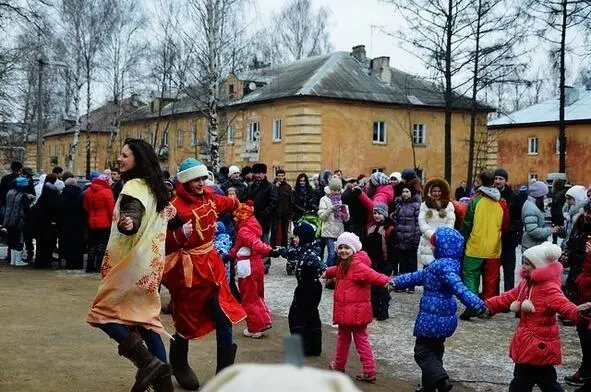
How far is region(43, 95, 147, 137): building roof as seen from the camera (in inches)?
1890

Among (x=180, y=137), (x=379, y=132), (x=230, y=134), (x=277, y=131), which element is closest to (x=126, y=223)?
(x=277, y=131)

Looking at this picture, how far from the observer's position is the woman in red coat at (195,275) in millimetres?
5902

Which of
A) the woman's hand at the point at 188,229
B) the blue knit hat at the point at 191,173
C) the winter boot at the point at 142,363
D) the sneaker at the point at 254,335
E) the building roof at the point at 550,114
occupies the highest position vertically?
the building roof at the point at 550,114

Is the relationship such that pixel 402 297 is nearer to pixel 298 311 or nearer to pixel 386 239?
pixel 386 239

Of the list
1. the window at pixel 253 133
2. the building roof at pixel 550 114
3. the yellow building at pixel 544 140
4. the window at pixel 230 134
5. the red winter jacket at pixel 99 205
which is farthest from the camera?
the building roof at pixel 550 114

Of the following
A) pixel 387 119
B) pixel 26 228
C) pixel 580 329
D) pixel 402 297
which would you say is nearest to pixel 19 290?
pixel 26 228

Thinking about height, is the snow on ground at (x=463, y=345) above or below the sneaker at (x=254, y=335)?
below

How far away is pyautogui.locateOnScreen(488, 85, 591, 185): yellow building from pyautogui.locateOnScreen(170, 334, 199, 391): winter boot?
3825cm

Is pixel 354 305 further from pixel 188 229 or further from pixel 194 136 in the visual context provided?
pixel 194 136

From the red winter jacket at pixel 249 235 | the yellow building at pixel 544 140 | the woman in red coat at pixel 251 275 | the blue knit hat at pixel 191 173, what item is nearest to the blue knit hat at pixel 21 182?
the woman in red coat at pixel 251 275

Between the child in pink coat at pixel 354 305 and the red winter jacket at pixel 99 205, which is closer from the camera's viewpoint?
the child in pink coat at pixel 354 305

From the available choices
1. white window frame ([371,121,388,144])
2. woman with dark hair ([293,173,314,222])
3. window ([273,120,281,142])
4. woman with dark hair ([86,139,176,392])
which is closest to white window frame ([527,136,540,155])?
white window frame ([371,121,388,144])

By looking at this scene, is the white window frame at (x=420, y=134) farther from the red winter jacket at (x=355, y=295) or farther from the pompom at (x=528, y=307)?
the pompom at (x=528, y=307)

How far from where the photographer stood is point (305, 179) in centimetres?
1645
